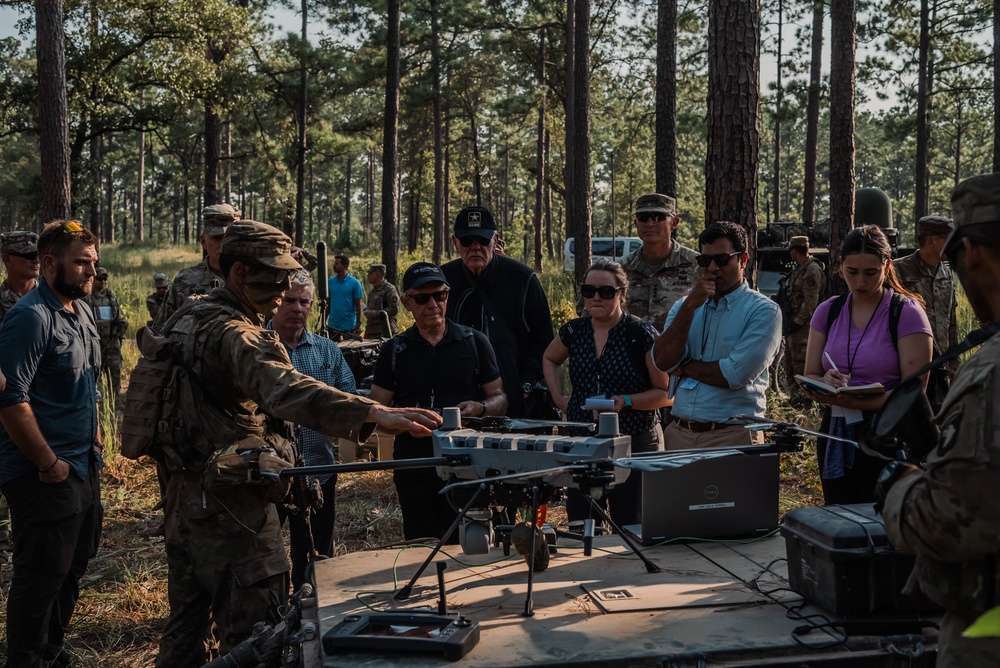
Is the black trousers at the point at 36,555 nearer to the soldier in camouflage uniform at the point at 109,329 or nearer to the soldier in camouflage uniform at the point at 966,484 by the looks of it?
the soldier in camouflage uniform at the point at 966,484

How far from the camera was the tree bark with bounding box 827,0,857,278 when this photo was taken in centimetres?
1320

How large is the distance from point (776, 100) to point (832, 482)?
85.4 feet

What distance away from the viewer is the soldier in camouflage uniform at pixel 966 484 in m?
1.96

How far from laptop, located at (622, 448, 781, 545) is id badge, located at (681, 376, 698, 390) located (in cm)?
→ 125

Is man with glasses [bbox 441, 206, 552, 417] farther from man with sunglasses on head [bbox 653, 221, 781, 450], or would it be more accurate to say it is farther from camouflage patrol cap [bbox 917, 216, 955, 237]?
camouflage patrol cap [bbox 917, 216, 955, 237]

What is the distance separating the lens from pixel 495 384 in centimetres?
513

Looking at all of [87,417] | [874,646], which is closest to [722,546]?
[874,646]

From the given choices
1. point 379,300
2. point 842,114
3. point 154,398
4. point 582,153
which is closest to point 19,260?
point 154,398

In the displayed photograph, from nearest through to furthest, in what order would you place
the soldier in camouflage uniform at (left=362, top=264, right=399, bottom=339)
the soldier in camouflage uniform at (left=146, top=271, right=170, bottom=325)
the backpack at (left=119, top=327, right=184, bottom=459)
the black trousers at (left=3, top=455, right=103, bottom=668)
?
the backpack at (left=119, top=327, right=184, bottom=459)
the black trousers at (left=3, top=455, right=103, bottom=668)
the soldier in camouflage uniform at (left=362, top=264, right=399, bottom=339)
the soldier in camouflage uniform at (left=146, top=271, right=170, bottom=325)

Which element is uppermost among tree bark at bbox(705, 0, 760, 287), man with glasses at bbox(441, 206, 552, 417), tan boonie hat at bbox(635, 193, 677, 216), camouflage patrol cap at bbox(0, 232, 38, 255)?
tree bark at bbox(705, 0, 760, 287)

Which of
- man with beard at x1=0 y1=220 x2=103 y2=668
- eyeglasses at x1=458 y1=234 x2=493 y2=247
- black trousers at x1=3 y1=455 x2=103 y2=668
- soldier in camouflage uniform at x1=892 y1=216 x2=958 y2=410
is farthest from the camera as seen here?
soldier in camouflage uniform at x1=892 y1=216 x2=958 y2=410

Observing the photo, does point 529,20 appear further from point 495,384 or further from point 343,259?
point 495,384

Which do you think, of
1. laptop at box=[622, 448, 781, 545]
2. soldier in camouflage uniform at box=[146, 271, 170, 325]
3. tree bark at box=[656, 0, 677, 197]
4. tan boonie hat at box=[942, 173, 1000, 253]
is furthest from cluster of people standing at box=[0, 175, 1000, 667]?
soldier in camouflage uniform at box=[146, 271, 170, 325]

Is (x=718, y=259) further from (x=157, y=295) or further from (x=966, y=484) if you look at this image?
(x=157, y=295)
